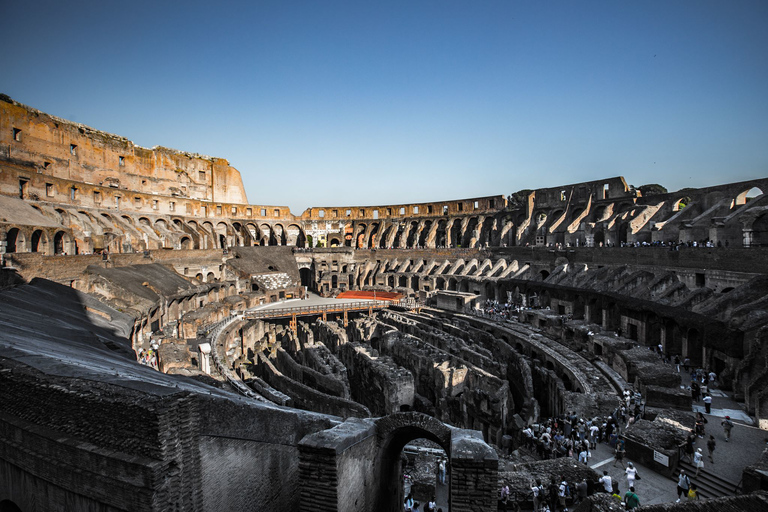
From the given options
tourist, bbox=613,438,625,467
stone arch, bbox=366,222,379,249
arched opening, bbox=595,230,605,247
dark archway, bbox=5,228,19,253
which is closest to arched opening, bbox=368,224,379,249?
stone arch, bbox=366,222,379,249

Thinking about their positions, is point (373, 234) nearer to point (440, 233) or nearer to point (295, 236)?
point (440, 233)

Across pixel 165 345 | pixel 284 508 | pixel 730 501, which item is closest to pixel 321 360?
pixel 165 345

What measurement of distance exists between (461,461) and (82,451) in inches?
240

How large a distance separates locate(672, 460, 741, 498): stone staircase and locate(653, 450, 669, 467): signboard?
0.39m

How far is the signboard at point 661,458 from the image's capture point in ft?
36.4

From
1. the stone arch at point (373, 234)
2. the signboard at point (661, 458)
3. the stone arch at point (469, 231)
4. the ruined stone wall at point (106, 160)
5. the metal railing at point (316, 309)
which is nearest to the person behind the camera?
the signboard at point (661, 458)

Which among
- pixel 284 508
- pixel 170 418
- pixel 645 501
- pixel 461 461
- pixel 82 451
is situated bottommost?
pixel 645 501

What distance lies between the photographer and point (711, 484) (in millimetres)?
10477

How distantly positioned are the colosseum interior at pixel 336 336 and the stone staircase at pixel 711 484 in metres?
0.16

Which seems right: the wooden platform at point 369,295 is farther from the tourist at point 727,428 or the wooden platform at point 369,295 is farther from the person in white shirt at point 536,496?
the person in white shirt at point 536,496

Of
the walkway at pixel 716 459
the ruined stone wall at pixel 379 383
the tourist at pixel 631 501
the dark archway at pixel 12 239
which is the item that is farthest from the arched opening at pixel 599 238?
the dark archway at pixel 12 239

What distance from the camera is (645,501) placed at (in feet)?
33.0

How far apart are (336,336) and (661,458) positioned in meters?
20.2

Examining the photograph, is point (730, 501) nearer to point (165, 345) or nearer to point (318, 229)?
point (165, 345)
